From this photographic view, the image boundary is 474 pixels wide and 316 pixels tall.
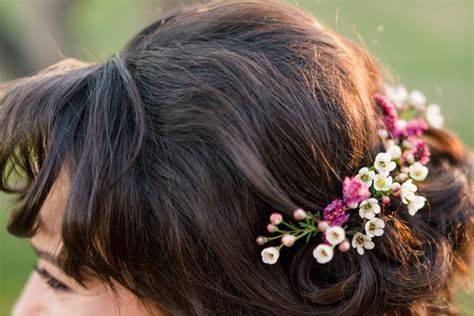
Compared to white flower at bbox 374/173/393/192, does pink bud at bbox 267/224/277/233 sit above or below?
above

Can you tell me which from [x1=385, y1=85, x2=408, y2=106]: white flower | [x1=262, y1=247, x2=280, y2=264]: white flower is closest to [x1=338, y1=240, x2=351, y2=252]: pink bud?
[x1=262, y1=247, x2=280, y2=264]: white flower

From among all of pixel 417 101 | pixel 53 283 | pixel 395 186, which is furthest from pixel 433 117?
pixel 53 283

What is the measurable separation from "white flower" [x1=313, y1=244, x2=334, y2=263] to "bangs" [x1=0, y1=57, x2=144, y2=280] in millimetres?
395

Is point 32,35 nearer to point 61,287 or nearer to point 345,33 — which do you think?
point 345,33

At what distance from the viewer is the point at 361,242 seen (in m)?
1.48

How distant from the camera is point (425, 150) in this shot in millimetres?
1706

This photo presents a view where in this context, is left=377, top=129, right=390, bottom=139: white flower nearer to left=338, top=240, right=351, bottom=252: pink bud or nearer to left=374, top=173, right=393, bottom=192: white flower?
left=374, top=173, right=393, bottom=192: white flower

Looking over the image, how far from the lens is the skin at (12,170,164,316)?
1.57 m

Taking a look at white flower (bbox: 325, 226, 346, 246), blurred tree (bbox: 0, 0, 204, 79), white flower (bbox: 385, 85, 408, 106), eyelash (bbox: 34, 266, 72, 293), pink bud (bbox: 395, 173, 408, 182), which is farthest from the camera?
blurred tree (bbox: 0, 0, 204, 79)

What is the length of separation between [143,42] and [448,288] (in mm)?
923

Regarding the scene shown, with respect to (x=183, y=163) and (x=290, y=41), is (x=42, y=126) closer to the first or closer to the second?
(x=183, y=163)

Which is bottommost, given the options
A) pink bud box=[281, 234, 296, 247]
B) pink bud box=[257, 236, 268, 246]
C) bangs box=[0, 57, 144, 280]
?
pink bud box=[281, 234, 296, 247]

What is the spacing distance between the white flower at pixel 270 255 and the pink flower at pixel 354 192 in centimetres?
18

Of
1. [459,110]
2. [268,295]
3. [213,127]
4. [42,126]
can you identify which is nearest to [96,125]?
[42,126]
